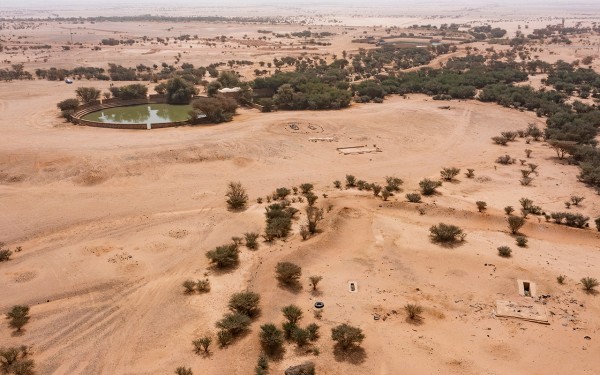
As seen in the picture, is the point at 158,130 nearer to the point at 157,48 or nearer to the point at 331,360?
the point at 331,360

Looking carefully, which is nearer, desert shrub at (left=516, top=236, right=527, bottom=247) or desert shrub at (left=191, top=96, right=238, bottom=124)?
desert shrub at (left=516, top=236, right=527, bottom=247)

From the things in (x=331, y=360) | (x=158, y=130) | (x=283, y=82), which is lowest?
(x=331, y=360)

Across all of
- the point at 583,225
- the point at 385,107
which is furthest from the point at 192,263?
the point at 385,107

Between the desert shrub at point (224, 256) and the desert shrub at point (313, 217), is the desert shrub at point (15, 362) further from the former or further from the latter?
the desert shrub at point (313, 217)

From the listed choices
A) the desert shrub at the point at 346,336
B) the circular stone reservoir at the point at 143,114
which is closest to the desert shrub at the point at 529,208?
the desert shrub at the point at 346,336

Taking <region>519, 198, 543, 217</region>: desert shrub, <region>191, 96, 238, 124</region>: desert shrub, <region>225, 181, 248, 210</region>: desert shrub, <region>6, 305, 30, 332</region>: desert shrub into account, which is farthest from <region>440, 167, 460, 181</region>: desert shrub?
<region>6, 305, 30, 332</region>: desert shrub

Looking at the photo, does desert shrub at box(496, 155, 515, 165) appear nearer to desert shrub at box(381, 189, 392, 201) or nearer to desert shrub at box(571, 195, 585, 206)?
desert shrub at box(571, 195, 585, 206)
